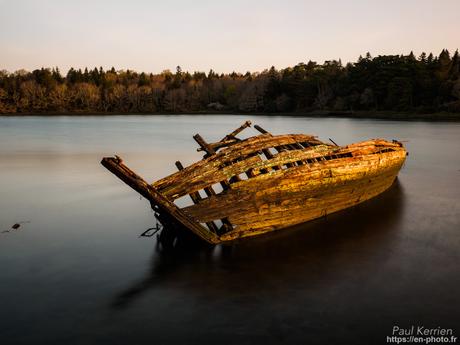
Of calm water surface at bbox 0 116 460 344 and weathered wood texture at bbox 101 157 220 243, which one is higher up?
weathered wood texture at bbox 101 157 220 243

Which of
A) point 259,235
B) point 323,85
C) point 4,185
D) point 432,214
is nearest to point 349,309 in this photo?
point 259,235

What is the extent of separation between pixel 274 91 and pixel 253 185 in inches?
4040

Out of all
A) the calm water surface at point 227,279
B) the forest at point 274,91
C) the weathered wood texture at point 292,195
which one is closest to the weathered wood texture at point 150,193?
the weathered wood texture at point 292,195

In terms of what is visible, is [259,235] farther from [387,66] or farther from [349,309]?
[387,66]

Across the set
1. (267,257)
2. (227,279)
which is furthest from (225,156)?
(227,279)

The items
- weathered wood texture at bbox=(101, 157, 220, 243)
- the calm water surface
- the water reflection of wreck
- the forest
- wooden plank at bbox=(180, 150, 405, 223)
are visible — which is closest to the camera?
Answer: the calm water surface

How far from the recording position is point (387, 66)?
242ft

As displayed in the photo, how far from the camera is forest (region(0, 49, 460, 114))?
69.7 meters

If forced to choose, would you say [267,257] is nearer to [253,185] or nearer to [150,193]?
[253,185]

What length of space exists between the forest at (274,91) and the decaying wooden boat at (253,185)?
201 feet

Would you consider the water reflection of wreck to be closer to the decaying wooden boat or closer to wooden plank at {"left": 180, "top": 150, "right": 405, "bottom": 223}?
the decaying wooden boat

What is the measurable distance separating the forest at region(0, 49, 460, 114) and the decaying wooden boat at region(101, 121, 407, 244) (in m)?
61.2

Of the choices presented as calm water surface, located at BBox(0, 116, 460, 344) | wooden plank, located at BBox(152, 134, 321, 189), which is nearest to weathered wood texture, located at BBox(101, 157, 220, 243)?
wooden plank, located at BBox(152, 134, 321, 189)

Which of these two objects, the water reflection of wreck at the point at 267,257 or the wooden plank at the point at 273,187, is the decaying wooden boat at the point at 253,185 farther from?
the water reflection of wreck at the point at 267,257
